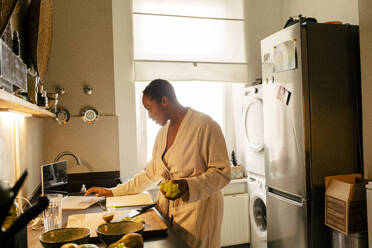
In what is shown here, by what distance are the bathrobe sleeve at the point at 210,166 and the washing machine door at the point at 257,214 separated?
173 centimetres

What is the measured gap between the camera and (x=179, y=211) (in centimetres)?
171

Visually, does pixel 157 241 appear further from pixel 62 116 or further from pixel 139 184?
pixel 62 116

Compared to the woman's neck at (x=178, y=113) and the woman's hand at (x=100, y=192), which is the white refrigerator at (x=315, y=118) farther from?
the woman's hand at (x=100, y=192)

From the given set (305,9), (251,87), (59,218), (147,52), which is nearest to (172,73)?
(147,52)

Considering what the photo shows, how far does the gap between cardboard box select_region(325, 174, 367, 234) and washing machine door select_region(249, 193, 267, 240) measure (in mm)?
1137

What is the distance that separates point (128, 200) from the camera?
1951 millimetres

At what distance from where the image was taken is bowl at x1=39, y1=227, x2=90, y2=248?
1.06 m

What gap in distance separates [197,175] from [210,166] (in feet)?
0.31

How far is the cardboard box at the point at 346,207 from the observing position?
2.09 m

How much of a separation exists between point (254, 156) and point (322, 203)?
3.53 feet

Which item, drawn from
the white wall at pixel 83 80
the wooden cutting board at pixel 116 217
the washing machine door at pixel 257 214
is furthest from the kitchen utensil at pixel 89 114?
the washing machine door at pixel 257 214

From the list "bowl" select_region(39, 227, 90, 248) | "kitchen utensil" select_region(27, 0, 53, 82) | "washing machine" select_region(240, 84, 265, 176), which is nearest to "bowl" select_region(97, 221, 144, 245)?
"bowl" select_region(39, 227, 90, 248)

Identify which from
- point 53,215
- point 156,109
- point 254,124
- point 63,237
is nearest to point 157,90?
point 156,109

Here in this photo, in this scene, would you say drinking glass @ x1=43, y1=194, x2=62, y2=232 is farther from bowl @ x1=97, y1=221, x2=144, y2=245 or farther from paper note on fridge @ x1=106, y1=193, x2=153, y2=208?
paper note on fridge @ x1=106, y1=193, x2=153, y2=208
